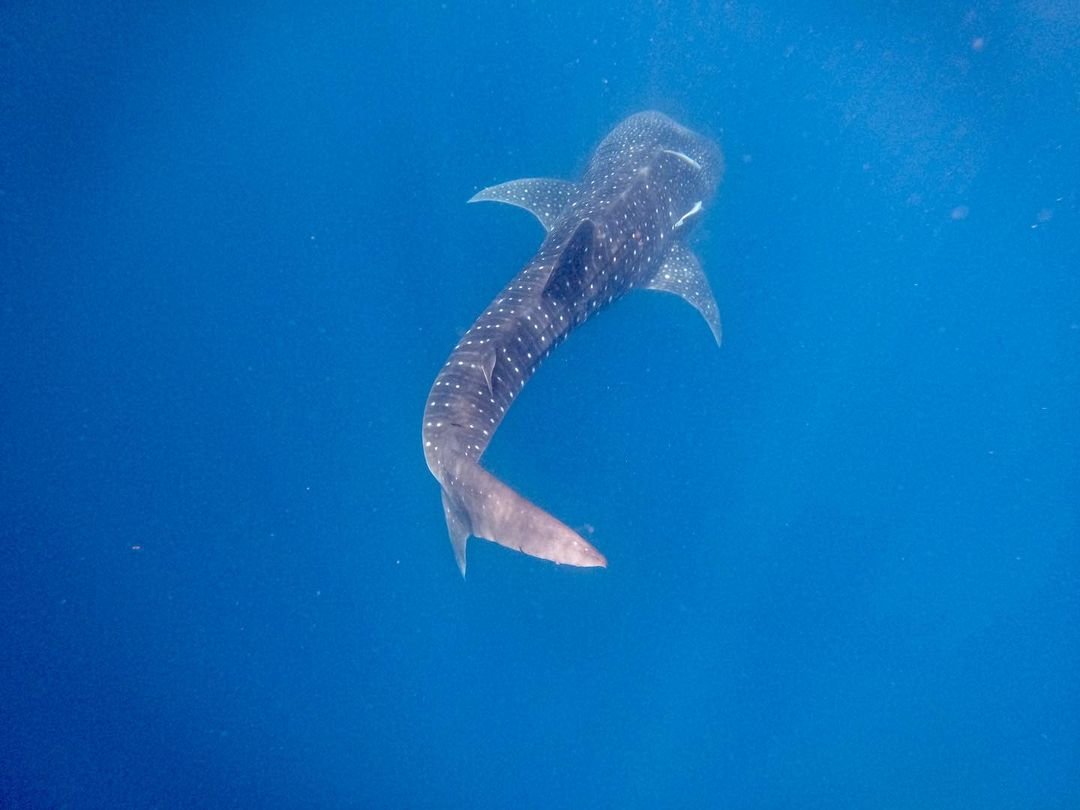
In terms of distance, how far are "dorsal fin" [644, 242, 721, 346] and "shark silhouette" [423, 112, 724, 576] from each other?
0.02 m

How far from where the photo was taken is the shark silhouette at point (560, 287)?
11.7 feet

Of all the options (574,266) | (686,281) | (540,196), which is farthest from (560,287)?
(686,281)

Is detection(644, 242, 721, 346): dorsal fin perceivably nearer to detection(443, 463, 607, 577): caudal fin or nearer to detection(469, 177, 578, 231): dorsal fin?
detection(469, 177, 578, 231): dorsal fin

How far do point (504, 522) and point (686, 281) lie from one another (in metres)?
6.01

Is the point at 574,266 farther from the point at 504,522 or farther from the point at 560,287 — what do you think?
the point at 504,522

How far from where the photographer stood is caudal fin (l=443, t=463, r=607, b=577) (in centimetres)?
289

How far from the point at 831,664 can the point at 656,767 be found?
3717 mm

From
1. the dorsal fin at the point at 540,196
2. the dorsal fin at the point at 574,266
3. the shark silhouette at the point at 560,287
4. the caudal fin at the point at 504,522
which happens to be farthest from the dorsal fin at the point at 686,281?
the caudal fin at the point at 504,522

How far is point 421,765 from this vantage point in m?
9.93

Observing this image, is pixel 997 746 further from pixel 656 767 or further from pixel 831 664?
pixel 656 767

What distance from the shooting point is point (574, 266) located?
568 cm

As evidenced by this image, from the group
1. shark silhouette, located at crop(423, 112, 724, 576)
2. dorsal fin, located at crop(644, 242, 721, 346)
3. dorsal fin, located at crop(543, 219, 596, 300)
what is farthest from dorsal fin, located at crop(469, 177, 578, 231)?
dorsal fin, located at crop(543, 219, 596, 300)

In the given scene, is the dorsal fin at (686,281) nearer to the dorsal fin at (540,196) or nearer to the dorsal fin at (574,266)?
the dorsal fin at (540,196)

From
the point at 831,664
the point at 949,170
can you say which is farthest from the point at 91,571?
the point at 949,170
